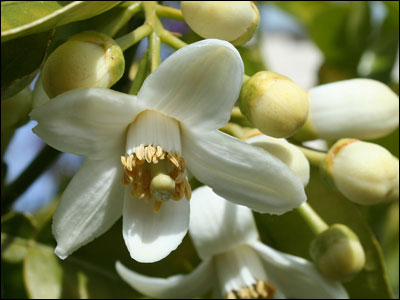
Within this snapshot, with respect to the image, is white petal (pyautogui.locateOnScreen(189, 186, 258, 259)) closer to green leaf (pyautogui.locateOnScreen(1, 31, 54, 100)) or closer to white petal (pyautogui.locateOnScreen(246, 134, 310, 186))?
white petal (pyautogui.locateOnScreen(246, 134, 310, 186))

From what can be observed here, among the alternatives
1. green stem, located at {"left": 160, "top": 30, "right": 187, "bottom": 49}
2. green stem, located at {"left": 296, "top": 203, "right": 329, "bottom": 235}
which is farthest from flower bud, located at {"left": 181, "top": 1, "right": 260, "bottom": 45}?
green stem, located at {"left": 296, "top": 203, "right": 329, "bottom": 235}

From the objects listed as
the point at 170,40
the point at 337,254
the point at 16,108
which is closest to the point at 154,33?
the point at 170,40

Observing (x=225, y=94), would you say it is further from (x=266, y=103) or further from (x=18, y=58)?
(x=18, y=58)

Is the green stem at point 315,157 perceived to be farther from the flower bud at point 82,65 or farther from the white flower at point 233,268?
the flower bud at point 82,65

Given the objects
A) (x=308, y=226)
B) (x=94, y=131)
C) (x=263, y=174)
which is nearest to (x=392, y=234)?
(x=308, y=226)

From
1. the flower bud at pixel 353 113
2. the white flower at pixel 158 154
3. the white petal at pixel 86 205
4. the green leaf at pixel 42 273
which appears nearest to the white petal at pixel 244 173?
the white flower at pixel 158 154

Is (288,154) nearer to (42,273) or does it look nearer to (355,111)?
(355,111)
